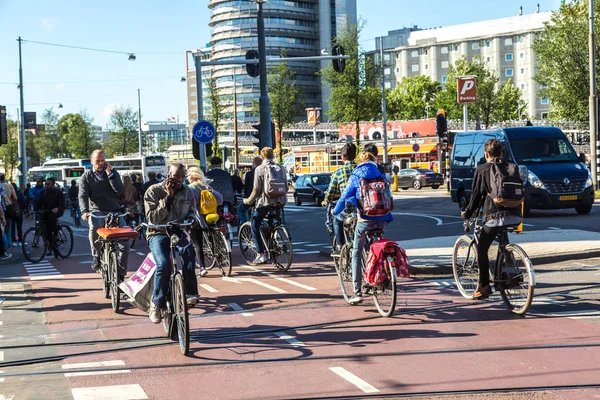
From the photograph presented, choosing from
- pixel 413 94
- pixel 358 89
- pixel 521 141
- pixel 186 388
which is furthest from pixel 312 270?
pixel 413 94

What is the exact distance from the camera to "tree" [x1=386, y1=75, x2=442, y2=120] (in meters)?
109

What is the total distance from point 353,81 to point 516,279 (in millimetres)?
47600

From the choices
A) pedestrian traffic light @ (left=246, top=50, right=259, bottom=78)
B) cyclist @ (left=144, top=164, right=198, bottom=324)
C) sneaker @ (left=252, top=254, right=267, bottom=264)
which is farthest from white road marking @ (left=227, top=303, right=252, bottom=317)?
pedestrian traffic light @ (left=246, top=50, right=259, bottom=78)

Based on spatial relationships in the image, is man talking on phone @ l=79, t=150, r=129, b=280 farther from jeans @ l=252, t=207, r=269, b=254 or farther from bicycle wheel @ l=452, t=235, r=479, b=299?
bicycle wheel @ l=452, t=235, r=479, b=299

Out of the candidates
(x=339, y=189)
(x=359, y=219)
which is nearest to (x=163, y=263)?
(x=359, y=219)

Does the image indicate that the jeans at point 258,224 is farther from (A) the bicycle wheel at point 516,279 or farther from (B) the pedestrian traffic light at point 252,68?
(B) the pedestrian traffic light at point 252,68

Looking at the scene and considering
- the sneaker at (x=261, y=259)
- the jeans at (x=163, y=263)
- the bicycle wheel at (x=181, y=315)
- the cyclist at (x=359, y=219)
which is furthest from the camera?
the sneaker at (x=261, y=259)

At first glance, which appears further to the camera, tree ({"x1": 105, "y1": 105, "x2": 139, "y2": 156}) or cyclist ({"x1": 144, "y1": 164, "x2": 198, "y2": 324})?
tree ({"x1": 105, "y1": 105, "x2": 139, "y2": 156})

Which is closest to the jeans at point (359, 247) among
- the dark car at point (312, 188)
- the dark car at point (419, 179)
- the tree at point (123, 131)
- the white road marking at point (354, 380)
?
the white road marking at point (354, 380)

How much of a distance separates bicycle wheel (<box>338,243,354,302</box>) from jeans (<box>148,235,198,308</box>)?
2.21 metres

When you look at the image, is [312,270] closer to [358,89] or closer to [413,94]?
[358,89]

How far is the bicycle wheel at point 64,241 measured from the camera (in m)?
17.9

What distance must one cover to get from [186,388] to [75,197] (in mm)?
→ 29330

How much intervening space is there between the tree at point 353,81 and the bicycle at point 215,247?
139 feet
